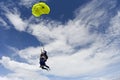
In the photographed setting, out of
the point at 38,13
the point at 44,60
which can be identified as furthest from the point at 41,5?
the point at 44,60

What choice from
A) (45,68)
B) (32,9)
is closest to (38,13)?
(32,9)

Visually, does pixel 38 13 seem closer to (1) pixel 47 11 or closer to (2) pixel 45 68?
(1) pixel 47 11

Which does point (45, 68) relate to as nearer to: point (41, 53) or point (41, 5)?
point (41, 53)

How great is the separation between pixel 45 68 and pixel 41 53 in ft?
10.6

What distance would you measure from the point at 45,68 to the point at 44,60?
1.79 meters

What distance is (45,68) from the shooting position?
129500 mm

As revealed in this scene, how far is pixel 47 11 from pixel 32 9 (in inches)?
109

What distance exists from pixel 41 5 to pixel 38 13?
159 cm

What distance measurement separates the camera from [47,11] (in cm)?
12669

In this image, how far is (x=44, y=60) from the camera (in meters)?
131

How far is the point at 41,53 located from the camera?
13125cm

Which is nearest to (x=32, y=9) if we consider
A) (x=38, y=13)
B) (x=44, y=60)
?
(x=38, y=13)

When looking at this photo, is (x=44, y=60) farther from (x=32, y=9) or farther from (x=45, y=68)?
(x=32, y=9)

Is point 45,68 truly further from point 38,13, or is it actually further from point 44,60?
point 38,13
